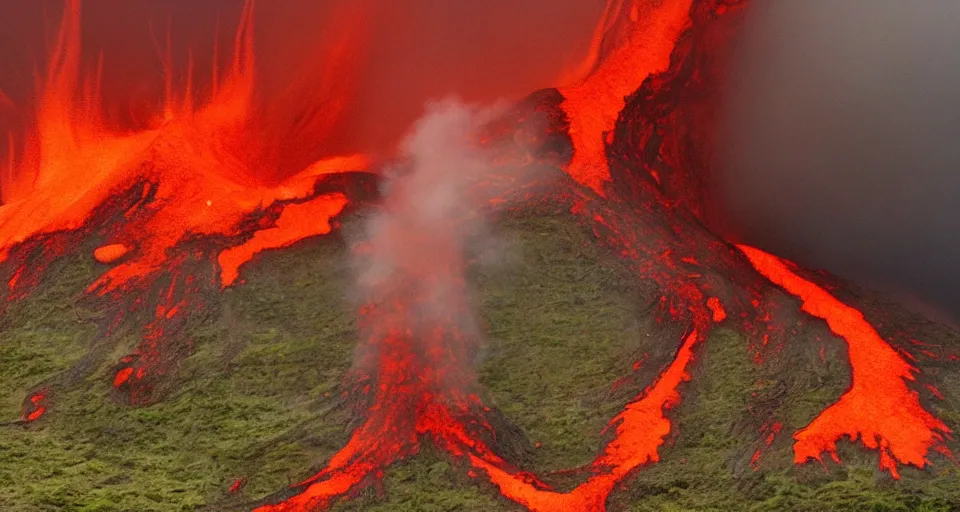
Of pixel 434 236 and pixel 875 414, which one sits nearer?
pixel 875 414

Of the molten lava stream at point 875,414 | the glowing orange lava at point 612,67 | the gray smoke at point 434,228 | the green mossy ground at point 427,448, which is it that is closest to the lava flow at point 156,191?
the green mossy ground at point 427,448

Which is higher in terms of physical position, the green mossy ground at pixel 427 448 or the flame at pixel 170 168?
the flame at pixel 170 168

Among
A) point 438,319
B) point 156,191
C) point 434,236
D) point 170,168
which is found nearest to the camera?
point 438,319

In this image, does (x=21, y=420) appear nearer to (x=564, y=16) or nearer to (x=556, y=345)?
(x=556, y=345)

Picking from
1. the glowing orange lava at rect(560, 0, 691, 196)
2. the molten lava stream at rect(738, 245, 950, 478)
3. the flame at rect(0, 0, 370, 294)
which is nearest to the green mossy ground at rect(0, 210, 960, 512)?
the molten lava stream at rect(738, 245, 950, 478)

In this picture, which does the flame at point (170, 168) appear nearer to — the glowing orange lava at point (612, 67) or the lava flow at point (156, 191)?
the lava flow at point (156, 191)

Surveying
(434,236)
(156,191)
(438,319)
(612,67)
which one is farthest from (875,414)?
(156,191)

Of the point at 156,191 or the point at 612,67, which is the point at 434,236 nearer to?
the point at 156,191
